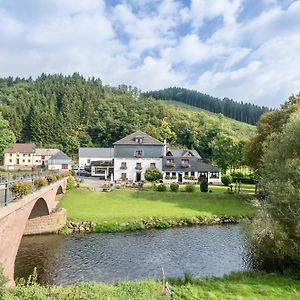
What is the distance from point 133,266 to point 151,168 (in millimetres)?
45165

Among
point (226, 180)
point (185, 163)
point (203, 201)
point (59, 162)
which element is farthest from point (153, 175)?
point (59, 162)

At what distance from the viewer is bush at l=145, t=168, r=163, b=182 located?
6562 cm

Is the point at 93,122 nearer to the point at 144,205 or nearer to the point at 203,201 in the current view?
the point at 203,201

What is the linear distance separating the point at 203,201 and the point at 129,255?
2135 centimetres

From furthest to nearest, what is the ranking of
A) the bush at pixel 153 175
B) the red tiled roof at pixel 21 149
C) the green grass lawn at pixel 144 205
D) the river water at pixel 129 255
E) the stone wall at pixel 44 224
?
the red tiled roof at pixel 21 149 < the bush at pixel 153 175 < the green grass lawn at pixel 144 205 < the stone wall at pixel 44 224 < the river water at pixel 129 255

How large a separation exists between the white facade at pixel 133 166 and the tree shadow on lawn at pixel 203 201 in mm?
19089

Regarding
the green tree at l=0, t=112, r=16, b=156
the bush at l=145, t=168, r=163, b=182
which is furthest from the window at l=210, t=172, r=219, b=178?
the green tree at l=0, t=112, r=16, b=156

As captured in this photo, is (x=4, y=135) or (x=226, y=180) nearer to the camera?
(x=226, y=180)

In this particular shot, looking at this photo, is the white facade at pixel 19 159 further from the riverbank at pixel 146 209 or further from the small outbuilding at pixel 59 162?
the riverbank at pixel 146 209

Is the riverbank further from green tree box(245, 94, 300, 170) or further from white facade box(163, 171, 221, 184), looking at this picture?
white facade box(163, 171, 221, 184)

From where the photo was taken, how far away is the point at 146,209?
126 feet

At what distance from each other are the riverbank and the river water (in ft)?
6.43

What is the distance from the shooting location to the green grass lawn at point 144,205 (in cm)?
3531

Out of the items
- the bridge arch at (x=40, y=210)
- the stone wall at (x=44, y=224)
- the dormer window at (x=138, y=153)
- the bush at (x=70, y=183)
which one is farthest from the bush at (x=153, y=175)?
the bridge arch at (x=40, y=210)
